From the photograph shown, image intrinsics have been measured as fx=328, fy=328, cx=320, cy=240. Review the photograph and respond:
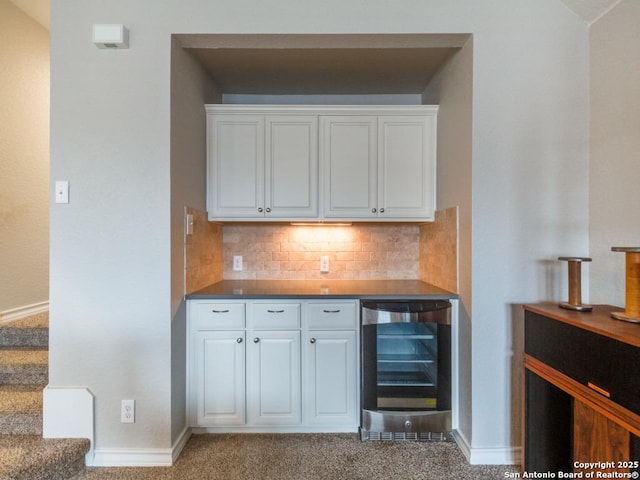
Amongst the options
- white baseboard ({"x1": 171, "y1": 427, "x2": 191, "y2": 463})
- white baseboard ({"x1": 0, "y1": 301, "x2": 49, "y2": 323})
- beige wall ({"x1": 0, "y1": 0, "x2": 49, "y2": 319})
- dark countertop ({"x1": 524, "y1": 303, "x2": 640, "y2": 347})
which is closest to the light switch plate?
beige wall ({"x1": 0, "y1": 0, "x2": 49, "y2": 319})

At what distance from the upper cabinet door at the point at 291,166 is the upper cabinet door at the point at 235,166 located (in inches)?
2.6

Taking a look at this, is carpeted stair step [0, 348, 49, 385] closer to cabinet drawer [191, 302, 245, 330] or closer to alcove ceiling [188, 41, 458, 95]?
cabinet drawer [191, 302, 245, 330]

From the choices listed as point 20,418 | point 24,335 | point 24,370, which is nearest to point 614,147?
point 20,418

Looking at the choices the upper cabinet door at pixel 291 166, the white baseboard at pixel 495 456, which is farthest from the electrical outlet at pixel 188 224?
the white baseboard at pixel 495 456

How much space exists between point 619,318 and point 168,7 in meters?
2.78

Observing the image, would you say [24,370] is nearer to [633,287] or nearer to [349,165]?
[349,165]

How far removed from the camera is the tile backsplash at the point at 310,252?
291cm

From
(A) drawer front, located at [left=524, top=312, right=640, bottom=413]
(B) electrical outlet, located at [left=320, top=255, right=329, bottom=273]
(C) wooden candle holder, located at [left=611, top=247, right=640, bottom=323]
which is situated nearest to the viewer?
(A) drawer front, located at [left=524, top=312, right=640, bottom=413]

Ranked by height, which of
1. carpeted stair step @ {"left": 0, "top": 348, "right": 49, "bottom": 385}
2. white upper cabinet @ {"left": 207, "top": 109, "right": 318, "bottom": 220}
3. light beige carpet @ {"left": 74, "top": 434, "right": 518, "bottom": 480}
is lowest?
light beige carpet @ {"left": 74, "top": 434, "right": 518, "bottom": 480}

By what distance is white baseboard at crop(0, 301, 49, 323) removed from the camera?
2.59 m

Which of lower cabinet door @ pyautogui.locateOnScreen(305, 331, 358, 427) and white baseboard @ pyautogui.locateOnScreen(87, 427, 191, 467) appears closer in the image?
white baseboard @ pyautogui.locateOnScreen(87, 427, 191, 467)

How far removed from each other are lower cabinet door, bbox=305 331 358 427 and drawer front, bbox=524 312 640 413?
3.36 feet

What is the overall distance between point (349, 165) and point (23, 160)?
2.80 meters

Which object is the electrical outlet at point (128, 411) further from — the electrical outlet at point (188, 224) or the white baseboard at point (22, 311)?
the white baseboard at point (22, 311)
